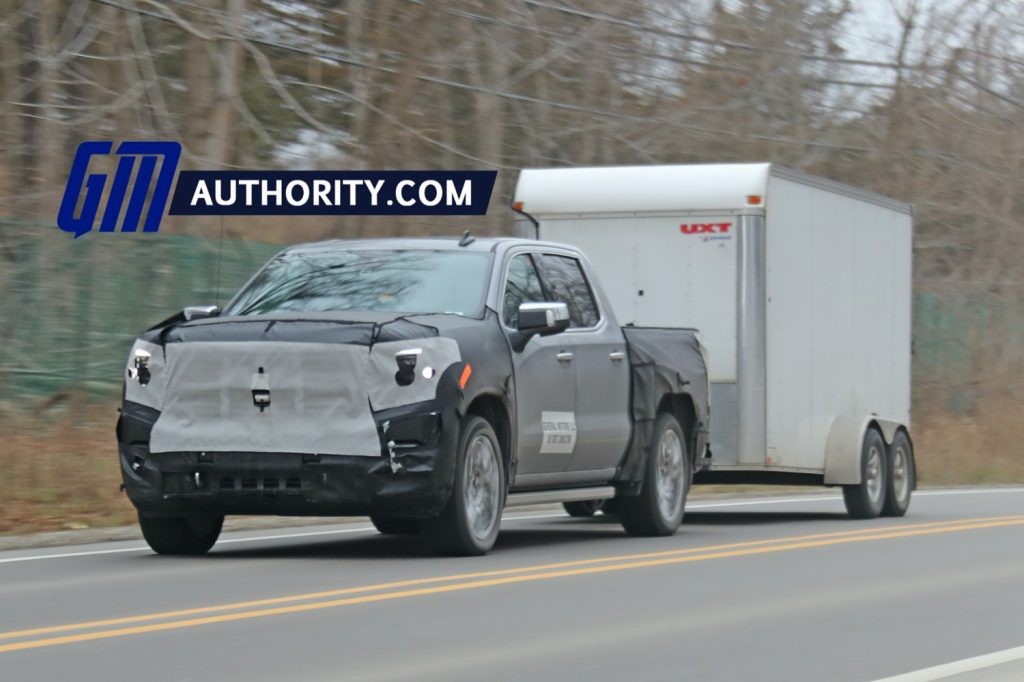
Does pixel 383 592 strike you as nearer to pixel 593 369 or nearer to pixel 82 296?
pixel 593 369

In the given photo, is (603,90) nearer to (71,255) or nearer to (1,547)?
(71,255)

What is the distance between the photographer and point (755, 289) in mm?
17031

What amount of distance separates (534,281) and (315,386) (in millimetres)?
2579

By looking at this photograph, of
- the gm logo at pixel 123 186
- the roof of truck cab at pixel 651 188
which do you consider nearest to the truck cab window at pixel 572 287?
the roof of truck cab at pixel 651 188

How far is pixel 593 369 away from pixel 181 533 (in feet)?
10.6

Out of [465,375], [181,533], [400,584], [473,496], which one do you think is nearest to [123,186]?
[181,533]

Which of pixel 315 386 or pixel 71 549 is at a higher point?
pixel 315 386

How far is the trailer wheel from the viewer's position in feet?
59.9

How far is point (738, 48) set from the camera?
116 feet

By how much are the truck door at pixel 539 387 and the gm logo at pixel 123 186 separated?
402 inches

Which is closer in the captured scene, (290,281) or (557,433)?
(290,281)

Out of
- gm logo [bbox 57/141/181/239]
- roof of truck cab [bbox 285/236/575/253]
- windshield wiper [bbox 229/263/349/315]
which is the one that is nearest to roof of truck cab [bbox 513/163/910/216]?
roof of truck cab [bbox 285/236/575/253]

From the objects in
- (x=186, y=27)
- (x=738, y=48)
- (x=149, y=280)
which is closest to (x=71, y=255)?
(x=149, y=280)

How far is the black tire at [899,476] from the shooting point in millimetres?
18828
